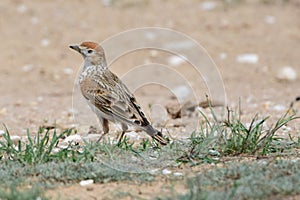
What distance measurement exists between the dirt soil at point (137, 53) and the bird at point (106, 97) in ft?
5.22

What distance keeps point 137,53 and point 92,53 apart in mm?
5033

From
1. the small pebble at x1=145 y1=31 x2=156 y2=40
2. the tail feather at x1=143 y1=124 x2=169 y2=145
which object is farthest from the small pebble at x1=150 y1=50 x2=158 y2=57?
the tail feather at x1=143 y1=124 x2=169 y2=145

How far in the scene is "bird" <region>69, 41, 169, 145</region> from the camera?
5962 mm

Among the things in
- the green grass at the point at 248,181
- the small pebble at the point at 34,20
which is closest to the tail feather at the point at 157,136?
the green grass at the point at 248,181

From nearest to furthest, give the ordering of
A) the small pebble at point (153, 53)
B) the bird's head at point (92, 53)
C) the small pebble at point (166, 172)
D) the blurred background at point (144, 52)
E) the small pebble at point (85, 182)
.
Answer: the small pebble at point (85, 182) → the small pebble at point (166, 172) → the bird's head at point (92, 53) → the blurred background at point (144, 52) → the small pebble at point (153, 53)

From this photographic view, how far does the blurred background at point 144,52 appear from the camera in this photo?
Result: 9.56 meters

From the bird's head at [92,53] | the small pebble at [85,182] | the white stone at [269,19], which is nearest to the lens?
the small pebble at [85,182]

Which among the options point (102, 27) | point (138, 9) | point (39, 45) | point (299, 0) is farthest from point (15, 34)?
point (299, 0)

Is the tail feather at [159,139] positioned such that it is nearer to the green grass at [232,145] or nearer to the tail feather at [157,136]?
the tail feather at [157,136]

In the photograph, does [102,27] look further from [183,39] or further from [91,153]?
[91,153]

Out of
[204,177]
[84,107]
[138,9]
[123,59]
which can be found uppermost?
[138,9]

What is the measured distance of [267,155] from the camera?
556 centimetres

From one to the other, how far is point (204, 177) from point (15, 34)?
786 cm

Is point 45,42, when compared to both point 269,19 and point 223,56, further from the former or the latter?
point 269,19
